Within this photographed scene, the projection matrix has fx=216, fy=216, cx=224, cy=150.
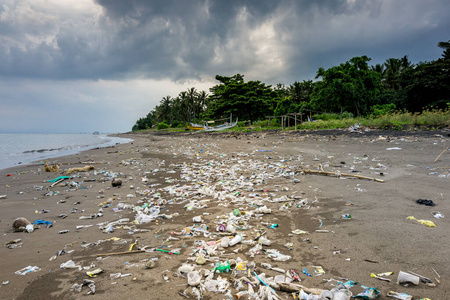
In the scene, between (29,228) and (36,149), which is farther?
(36,149)

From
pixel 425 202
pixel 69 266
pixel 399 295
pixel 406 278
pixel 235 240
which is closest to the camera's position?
pixel 399 295

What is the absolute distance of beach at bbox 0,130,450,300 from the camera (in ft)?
7.25

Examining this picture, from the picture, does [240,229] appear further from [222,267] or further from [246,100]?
[246,100]

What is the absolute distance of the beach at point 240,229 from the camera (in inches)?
87.0

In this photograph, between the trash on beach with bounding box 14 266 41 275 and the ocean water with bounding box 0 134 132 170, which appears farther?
the ocean water with bounding box 0 134 132 170

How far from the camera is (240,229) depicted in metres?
3.44

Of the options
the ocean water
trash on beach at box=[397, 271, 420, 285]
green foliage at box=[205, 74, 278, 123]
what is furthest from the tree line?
trash on beach at box=[397, 271, 420, 285]

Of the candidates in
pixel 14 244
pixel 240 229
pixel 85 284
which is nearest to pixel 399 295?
pixel 240 229

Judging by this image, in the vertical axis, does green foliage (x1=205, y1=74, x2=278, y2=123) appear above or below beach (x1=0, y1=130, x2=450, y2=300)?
above

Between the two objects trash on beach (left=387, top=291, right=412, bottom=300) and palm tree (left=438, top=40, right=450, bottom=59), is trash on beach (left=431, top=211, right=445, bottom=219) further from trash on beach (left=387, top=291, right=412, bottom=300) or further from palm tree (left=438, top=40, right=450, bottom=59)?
palm tree (left=438, top=40, right=450, bottom=59)

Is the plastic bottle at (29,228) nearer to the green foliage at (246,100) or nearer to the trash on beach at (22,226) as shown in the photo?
the trash on beach at (22,226)

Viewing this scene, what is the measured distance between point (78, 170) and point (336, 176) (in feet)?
31.0

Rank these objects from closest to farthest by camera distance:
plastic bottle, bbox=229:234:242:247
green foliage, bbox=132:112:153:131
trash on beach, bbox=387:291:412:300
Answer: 1. trash on beach, bbox=387:291:412:300
2. plastic bottle, bbox=229:234:242:247
3. green foliage, bbox=132:112:153:131

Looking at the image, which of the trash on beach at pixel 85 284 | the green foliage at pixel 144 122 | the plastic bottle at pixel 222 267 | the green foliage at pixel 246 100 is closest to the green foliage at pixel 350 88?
the green foliage at pixel 246 100
